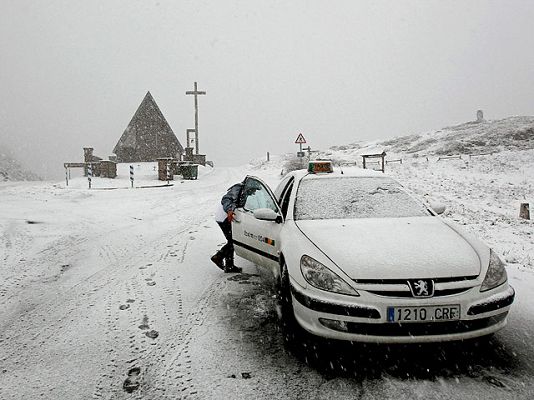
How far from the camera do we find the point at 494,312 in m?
3.12

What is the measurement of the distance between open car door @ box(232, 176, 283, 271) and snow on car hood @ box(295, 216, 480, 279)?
524 millimetres

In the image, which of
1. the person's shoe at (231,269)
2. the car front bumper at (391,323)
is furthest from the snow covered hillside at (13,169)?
the car front bumper at (391,323)

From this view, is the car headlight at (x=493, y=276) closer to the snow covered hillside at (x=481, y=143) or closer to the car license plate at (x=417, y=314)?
the car license plate at (x=417, y=314)

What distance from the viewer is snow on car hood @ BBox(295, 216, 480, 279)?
122 inches

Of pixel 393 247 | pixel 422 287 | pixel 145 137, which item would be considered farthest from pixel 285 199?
pixel 145 137

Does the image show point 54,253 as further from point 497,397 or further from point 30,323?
point 497,397

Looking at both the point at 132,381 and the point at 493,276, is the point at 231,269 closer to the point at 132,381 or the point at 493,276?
the point at 132,381

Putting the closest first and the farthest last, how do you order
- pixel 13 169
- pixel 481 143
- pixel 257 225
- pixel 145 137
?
pixel 257 225 < pixel 145 137 < pixel 481 143 < pixel 13 169

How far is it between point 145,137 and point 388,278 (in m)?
36.9

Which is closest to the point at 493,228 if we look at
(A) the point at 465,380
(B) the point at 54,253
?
(A) the point at 465,380

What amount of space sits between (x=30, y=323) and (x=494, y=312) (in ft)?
13.8

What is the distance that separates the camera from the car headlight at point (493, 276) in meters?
3.15

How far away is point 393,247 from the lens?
133 inches

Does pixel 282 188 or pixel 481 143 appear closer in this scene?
pixel 282 188
